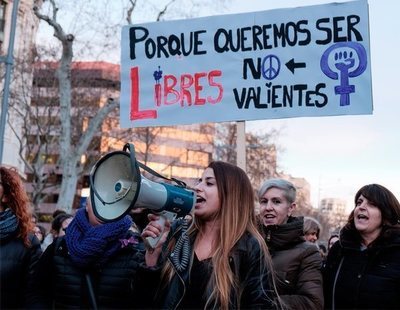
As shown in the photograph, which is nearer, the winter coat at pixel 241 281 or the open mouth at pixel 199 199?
the winter coat at pixel 241 281

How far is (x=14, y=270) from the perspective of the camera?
135 inches

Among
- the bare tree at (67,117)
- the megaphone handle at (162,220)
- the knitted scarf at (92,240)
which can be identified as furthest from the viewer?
the bare tree at (67,117)

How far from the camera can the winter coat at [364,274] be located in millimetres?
3357

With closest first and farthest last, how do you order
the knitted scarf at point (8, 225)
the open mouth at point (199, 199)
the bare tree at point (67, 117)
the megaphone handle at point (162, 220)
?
1. the megaphone handle at point (162, 220)
2. the open mouth at point (199, 199)
3. the knitted scarf at point (8, 225)
4. the bare tree at point (67, 117)

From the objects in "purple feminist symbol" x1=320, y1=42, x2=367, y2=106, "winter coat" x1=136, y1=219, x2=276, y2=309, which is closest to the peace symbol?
"purple feminist symbol" x1=320, y1=42, x2=367, y2=106

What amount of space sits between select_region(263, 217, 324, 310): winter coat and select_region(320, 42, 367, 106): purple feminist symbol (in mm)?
1220

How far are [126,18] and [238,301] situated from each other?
13850mm

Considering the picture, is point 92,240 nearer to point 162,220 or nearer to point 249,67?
point 162,220

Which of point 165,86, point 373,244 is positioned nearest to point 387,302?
point 373,244

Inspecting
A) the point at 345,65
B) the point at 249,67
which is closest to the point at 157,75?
the point at 249,67

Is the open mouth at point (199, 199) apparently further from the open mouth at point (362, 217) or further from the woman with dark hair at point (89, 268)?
the open mouth at point (362, 217)

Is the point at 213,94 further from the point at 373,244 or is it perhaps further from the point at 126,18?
the point at 126,18

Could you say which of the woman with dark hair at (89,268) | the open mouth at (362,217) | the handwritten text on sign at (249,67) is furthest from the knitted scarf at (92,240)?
the handwritten text on sign at (249,67)

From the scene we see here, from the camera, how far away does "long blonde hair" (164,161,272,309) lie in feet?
8.62
